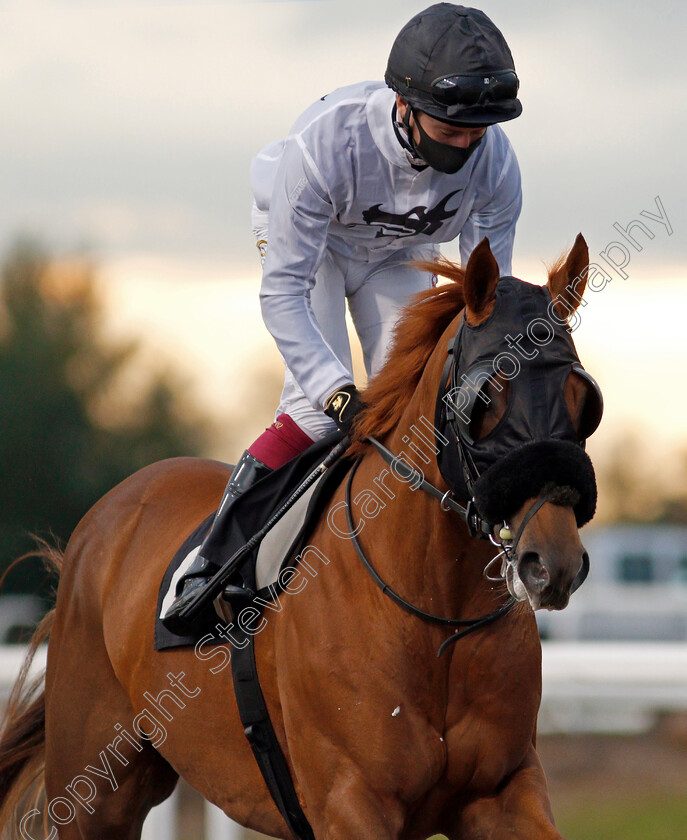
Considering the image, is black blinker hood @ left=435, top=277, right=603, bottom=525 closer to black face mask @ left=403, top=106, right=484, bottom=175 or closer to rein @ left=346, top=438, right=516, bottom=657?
rein @ left=346, top=438, right=516, bottom=657

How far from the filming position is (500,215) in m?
3.76

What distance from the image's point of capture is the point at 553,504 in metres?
2.50

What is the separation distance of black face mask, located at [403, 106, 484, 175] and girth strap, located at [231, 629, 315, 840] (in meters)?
1.43

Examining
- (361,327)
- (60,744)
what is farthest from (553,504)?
(60,744)

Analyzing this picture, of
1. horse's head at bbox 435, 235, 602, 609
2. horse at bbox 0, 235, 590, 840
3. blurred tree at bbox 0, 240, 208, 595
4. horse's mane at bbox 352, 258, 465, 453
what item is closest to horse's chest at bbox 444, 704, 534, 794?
horse at bbox 0, 235, 590, 840

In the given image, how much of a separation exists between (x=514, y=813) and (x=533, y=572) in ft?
2.60

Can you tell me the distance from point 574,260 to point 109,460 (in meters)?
27.8

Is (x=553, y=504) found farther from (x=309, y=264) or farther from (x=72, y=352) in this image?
(x=72, y=352)

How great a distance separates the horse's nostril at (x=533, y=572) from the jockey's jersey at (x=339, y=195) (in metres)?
0.99

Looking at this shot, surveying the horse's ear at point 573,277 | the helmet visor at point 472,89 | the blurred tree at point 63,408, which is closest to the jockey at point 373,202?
the helmet visor at point 472,89

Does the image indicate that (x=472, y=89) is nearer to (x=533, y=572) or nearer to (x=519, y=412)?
(x=519, y=412)

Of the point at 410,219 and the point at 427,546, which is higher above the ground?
the point at 410,219

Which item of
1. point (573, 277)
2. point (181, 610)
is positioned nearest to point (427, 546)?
point (573, 277)

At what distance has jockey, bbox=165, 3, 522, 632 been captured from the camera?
3119 mm
